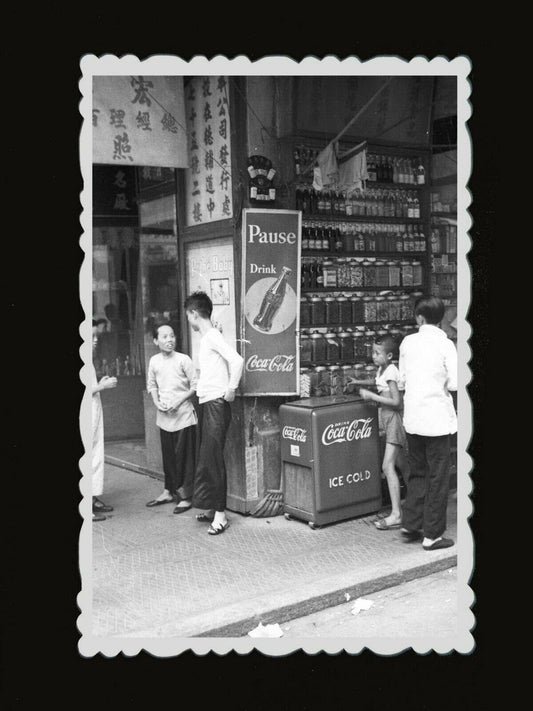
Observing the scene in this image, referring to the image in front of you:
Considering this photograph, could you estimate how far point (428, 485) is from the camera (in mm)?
6539

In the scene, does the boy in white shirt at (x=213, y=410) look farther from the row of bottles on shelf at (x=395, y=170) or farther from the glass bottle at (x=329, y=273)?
the row of bottles on shelf at (x=395, y=170)

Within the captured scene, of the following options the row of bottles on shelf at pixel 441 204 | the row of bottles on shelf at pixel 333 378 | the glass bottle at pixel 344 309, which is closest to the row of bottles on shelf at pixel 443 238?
the row of bottles on shelf at pixel 441 204

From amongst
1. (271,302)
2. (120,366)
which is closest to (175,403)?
(271,302)

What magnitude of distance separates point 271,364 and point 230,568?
6.94 ft

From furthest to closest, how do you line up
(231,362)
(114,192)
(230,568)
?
(114,192)
(231,362)
(230,568)

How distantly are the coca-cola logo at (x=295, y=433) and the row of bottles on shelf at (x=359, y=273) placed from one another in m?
1.59

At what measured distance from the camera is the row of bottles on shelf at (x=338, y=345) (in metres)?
8.09

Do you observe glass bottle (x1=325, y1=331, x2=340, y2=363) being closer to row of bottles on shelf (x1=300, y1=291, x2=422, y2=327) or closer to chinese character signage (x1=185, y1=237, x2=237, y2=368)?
row of bottles on shelf (x1=300, y1=291, x2=422, y2=327)

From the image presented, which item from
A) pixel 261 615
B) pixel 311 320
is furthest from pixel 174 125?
pixel 261 615

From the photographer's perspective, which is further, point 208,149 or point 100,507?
point 100,507

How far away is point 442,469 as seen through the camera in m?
6.47

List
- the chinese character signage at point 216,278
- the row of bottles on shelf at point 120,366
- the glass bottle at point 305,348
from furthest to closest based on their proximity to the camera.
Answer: the row of bottles on shelf at point 120,366 < the glass bottle at point 305,348 < the chinese character signage at point 216,278

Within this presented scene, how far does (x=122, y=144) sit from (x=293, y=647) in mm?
4672

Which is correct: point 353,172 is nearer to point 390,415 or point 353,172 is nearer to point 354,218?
point 354,218
